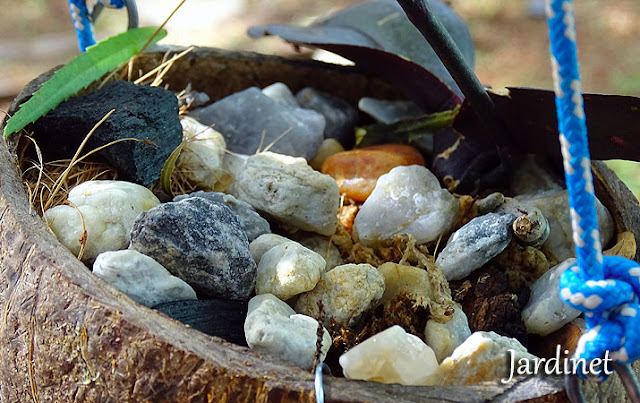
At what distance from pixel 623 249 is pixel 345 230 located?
1.33 ft

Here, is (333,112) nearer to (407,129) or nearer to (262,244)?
(407,129)

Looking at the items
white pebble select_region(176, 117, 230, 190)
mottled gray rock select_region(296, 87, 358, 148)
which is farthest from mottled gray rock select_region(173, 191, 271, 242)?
mottled gray rock select_region(296, 87, 358, 148)

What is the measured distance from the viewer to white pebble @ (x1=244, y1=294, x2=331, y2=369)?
0.76 meters

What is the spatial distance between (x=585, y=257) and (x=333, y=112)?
0.84m

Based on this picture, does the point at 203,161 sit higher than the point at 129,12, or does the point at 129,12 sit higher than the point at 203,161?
the point at 129,12

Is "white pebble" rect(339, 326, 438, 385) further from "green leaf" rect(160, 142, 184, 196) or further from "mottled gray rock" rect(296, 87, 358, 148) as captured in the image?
"mottled gray rock" rect(296, 87, 358, 148)

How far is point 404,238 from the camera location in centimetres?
103

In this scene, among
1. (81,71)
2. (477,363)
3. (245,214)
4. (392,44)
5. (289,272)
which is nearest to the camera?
(477,363)

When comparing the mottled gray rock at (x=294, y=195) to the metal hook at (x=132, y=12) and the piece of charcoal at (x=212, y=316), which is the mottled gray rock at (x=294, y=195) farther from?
the metal hook at (x=132, y=12)

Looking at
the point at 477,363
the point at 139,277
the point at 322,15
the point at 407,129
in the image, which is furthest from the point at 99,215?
the point at 322,15

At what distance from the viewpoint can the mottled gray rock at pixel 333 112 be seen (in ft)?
4.68

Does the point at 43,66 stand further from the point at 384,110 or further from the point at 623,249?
the point at 623,249

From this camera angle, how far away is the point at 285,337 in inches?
30.0

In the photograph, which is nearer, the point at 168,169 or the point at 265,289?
the point at 265,289
